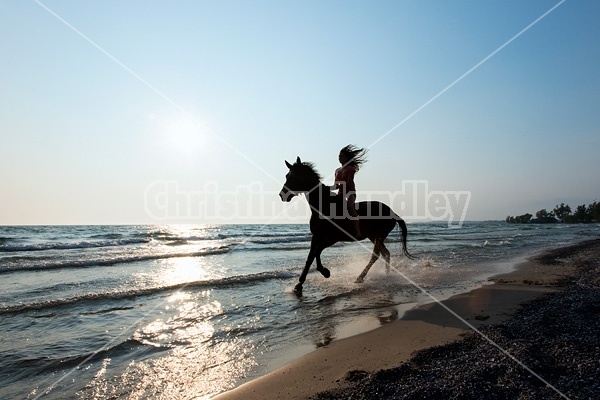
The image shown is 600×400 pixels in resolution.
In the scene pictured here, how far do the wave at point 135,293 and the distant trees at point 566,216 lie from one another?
9162 centimetres

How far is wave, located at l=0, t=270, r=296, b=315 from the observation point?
6.73m

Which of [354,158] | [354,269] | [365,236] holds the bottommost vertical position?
[354,269]

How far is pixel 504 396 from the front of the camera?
94.0 inches

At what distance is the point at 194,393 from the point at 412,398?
1932 mm

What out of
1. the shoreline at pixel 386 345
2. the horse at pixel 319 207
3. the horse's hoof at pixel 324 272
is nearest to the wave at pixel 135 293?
the horse's hoof at pixel 324 272

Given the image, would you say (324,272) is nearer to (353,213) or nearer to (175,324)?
(353,213)

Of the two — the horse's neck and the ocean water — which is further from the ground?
the horse's neck

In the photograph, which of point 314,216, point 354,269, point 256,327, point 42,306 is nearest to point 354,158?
point 314,216

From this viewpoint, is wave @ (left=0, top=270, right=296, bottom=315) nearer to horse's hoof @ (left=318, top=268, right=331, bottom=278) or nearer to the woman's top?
horse's hoof @ (left=318, top=268, right=331, bottom=278)

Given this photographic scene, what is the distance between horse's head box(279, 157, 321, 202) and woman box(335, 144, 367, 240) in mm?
694

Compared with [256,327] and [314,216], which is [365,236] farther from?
[256,327]

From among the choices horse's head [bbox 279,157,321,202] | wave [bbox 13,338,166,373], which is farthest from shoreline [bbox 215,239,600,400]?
horse's head [bbox 279,157,321,202]

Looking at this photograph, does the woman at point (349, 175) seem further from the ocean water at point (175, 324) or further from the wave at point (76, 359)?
the wave at point (76, 359)

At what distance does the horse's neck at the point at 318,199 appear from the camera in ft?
28.4
